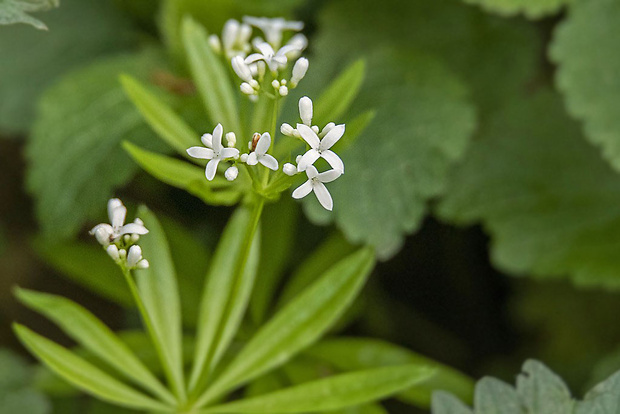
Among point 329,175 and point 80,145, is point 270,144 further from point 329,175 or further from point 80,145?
point 80,145

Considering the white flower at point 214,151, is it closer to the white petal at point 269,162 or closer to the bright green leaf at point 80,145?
the white petal at point 269,162

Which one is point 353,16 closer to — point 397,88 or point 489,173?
point 397,88

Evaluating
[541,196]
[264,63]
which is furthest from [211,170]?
[541,196]

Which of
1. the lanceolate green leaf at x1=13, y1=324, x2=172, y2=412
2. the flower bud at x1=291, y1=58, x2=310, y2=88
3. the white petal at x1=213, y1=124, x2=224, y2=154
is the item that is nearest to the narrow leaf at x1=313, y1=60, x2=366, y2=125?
the flower bud at x1=291, y1=58, x2=310, y2=88

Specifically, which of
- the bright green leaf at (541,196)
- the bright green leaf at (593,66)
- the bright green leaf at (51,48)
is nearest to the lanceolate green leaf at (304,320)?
the bright green leaf at (541,196)

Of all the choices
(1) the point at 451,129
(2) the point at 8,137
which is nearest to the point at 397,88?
(1) the point at 451,129

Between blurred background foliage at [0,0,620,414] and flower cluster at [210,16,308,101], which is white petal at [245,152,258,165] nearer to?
flower cluster at [210,16,308,101]
